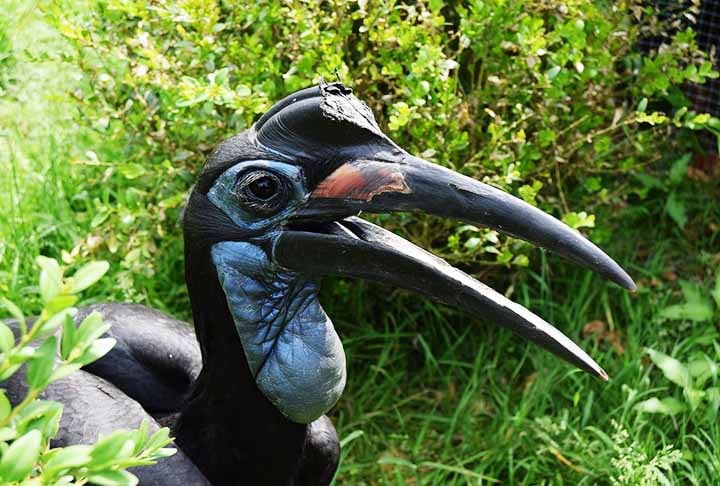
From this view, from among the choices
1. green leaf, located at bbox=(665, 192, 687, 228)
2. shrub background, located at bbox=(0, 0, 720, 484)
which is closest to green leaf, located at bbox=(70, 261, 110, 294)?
shrub background, located at bbox=(0, 0, 720, 484)

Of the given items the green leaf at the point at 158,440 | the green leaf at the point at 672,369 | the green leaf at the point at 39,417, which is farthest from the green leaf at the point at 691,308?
the green leaf at the point at 39,417

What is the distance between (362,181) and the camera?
162 cm

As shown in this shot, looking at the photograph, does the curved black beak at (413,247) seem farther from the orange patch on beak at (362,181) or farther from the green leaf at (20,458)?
the green leaf at (20,458)

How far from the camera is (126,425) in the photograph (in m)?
1.87

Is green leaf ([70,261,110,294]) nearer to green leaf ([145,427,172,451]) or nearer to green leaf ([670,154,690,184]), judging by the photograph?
green leaf ([145,427,172,451])

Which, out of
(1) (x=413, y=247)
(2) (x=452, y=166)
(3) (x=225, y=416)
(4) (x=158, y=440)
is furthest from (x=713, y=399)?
(4) (x=158, y=440)

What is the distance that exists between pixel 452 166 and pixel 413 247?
93 cm

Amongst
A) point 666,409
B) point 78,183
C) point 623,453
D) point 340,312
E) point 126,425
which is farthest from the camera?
point 78,183

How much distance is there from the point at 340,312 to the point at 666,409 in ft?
3.14

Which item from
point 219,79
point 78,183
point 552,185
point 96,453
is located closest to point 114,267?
point 78,183

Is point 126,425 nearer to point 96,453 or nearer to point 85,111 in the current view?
point 96,453

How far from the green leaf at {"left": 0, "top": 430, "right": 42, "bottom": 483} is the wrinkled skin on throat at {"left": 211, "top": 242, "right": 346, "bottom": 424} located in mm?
749

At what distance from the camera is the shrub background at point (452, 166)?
2.46 m

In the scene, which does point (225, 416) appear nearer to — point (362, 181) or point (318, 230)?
point (318, 230)
